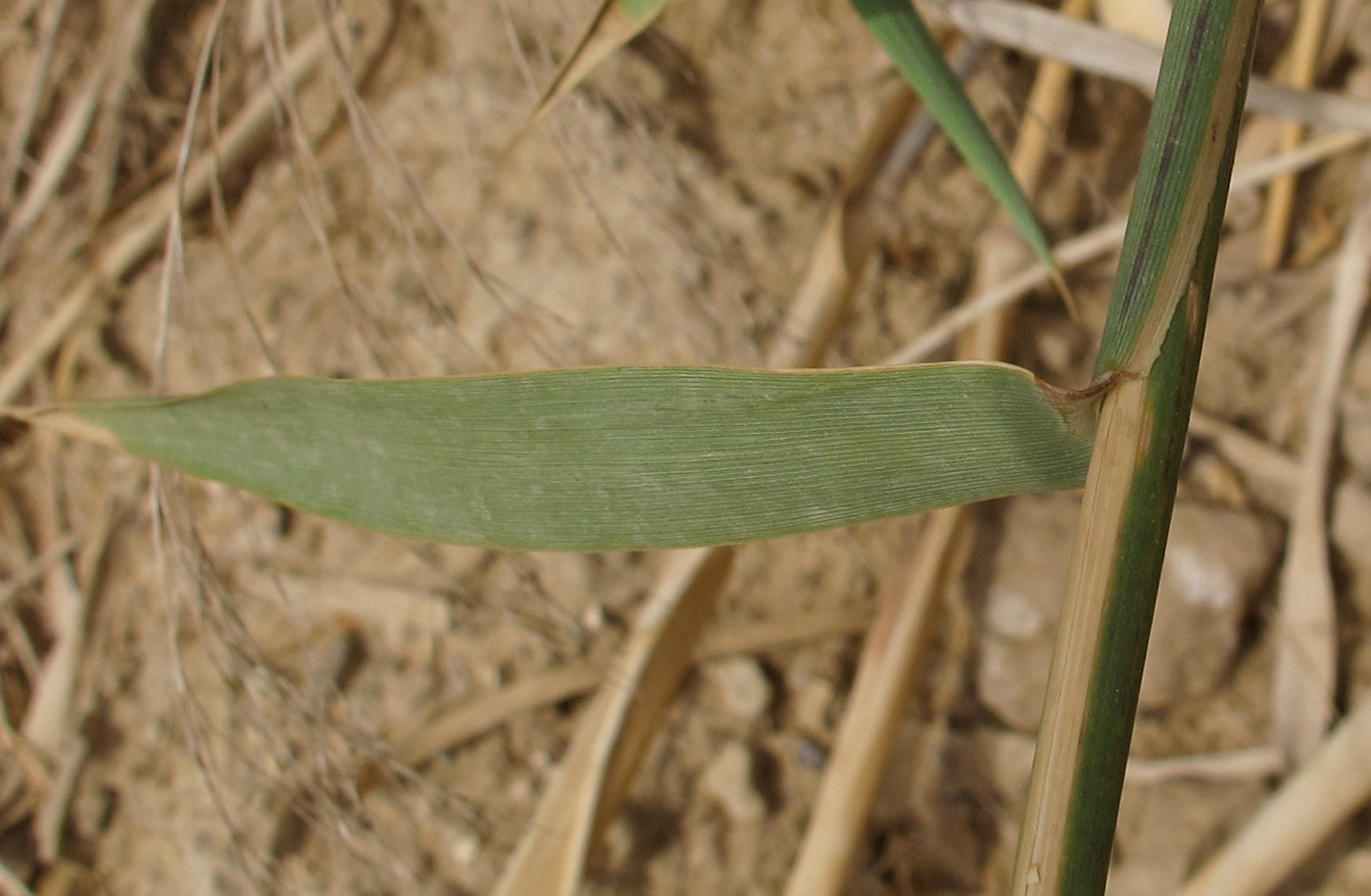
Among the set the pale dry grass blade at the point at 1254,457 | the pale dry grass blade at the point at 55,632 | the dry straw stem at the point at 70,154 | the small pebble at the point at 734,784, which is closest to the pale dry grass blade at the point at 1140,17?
the pale dry grass blade at the point at 1254,457

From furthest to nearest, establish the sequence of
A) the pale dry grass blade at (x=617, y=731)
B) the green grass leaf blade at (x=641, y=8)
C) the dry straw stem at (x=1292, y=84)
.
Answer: the dry straw stem at (x=1292, y=84) → the pale dry grass blade at (x=617, y=731) → the green grass leaf blade at (x=641, y=8)

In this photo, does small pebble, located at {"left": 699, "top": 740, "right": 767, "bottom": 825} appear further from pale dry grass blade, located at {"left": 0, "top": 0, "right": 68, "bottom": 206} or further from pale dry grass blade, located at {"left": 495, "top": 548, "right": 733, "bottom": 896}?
pale dry grass blade, located at {"left": 0, "top": 0, "right": 68, "bottom": 206}

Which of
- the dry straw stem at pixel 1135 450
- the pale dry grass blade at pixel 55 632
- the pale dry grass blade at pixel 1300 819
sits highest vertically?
the dry straw stem at pixel 1135 450

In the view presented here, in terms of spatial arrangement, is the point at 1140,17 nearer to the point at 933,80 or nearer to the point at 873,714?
the point at 933,80

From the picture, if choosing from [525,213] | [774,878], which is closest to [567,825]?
[774,878]

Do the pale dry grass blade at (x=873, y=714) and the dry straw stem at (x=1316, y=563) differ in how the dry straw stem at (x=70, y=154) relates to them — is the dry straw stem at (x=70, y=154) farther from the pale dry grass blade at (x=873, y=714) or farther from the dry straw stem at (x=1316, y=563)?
the dry straw stem at (x=1316, y=563)

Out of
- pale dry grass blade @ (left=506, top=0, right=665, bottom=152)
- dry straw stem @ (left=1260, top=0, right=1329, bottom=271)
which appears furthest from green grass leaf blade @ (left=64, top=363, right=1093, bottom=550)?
dry straw stem @ (left=1260, top=0, right=1329, bottom=271)

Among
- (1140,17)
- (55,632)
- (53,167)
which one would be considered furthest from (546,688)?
(1140,17)
